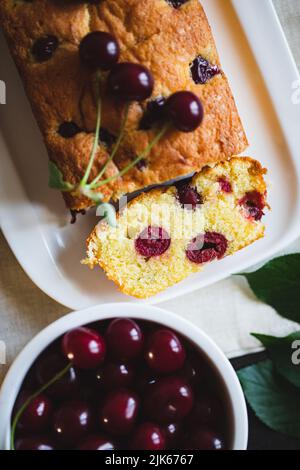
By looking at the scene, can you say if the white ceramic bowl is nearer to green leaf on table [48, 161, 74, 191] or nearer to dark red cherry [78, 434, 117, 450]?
dark red cherry [78, 434, 117, 450]

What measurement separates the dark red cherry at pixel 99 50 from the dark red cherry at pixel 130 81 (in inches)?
1.4

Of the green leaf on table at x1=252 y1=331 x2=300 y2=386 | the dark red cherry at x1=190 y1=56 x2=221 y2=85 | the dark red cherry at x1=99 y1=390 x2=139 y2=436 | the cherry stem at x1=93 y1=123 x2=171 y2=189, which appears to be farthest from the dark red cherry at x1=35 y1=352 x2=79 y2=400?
the dark red cherry at x1=190 y1=56 x2=221 y2=85

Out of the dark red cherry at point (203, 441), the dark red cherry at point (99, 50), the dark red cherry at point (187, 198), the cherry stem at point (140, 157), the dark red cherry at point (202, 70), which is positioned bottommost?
the dark red cherry at point (203, 441)

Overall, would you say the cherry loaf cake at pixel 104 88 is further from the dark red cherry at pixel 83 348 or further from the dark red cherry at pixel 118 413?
the dark red cherry at pixel 118 413

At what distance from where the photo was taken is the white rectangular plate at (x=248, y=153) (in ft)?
7.09

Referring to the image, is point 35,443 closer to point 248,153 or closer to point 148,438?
point 148,438

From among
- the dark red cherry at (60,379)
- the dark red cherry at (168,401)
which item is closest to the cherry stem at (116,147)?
the dark red cherry at (60,379)

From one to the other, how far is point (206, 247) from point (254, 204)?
0.81ft

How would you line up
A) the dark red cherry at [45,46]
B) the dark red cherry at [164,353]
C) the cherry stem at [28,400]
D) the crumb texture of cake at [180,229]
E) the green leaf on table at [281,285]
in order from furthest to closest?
the green leaf on table at [281,285] < the crumb texture of cake at [180,229] < the dark red cherry at [45,46] < the dark red cherry at [164,353] < the cherry stem at [28,400]

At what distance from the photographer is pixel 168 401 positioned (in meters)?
1.73

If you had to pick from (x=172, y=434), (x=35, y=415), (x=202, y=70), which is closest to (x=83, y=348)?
(x=35, y=415)

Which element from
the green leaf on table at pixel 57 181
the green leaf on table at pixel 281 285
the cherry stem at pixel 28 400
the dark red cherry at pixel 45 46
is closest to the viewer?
the cherry stem at pixel 28 400

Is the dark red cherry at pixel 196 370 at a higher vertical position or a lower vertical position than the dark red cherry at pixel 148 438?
higher

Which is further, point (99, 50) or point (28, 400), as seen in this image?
point (99, 50)
